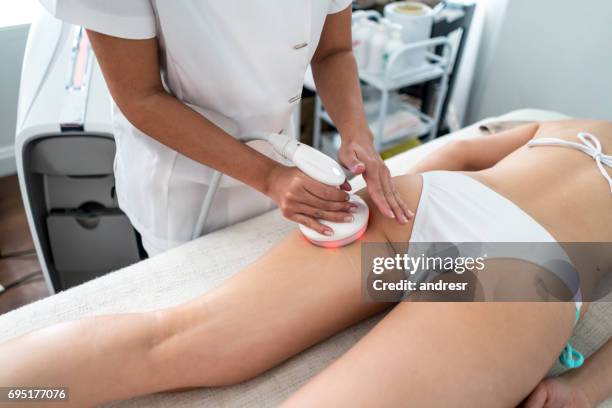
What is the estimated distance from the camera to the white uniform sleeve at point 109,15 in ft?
2.36

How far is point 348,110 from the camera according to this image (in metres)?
1.13

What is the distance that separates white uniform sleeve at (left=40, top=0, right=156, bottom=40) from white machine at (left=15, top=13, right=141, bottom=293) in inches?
24.1

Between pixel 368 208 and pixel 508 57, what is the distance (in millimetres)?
1674

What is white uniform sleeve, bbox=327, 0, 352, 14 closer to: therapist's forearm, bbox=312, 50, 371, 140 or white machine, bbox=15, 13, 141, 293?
therapist's forearm, bbox=312, 50, 371, 140

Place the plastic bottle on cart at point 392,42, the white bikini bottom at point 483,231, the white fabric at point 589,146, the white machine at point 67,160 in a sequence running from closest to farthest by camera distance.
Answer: the white bikini bottom at point 483,231, the white fabric at point 589,146, the white machine at point 67,160, the plastic bottle on cart at point 392,42

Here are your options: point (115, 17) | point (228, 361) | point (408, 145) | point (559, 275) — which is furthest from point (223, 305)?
point (408, 145)

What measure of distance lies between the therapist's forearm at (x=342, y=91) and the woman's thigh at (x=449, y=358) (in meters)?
0.45

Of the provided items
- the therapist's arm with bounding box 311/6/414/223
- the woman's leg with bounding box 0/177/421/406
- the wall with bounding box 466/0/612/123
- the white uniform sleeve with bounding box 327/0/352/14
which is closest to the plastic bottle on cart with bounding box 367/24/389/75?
the wall with bounding box 466/0/612/123

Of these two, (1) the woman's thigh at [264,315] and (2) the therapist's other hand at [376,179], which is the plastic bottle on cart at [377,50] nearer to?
(2) the therapist's other hand at [376,179]

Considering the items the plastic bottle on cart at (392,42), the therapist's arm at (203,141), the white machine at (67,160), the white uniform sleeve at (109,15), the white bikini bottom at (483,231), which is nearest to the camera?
the white uniform sleeve at (109,15)

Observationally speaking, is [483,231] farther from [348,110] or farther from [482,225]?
[348,110]

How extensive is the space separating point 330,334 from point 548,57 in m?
1.81

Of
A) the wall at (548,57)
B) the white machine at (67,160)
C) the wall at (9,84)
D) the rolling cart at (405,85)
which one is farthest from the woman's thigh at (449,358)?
the wall at (9,84)

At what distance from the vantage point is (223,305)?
0.91 metres
